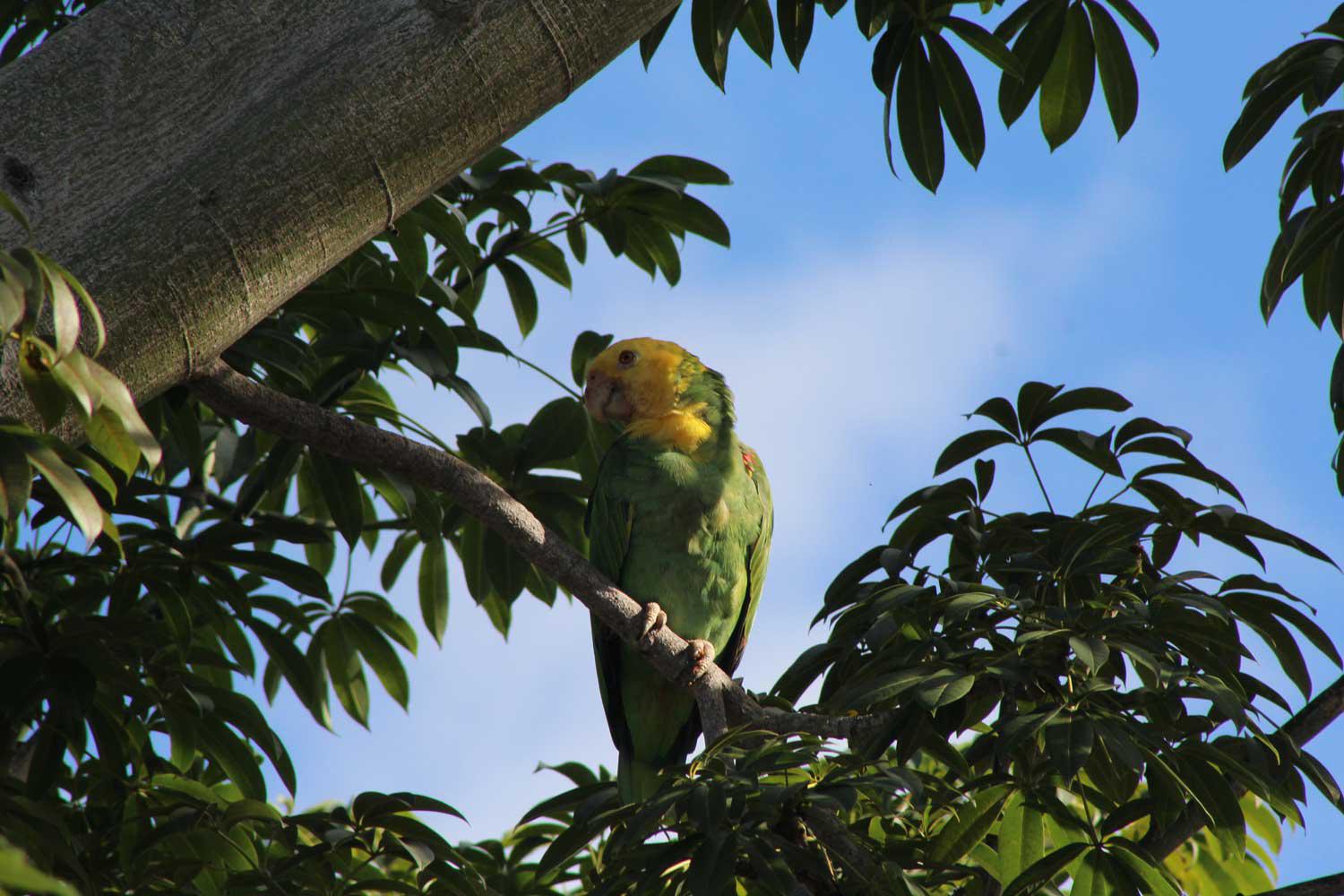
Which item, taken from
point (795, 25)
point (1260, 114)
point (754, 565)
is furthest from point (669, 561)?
point (1260, 114)

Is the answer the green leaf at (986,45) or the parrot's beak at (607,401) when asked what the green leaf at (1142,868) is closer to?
the green leaf at (986,45)

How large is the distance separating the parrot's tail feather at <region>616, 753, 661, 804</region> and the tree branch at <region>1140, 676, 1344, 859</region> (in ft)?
5.15

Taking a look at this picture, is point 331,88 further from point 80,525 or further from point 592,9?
point 80,525

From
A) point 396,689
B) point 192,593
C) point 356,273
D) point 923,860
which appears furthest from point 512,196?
point 923,860

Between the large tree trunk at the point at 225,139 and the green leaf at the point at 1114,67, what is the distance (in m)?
1.37

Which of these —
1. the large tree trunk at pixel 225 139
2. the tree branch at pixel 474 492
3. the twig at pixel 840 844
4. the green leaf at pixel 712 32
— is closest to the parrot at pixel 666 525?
the tree branch at pixel 474 492

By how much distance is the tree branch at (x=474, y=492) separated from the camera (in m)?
2.01

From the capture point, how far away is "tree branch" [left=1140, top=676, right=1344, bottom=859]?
2162 millimetres

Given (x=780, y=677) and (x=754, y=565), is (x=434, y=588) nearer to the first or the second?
(x=754, y=565)

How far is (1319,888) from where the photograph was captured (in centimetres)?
185

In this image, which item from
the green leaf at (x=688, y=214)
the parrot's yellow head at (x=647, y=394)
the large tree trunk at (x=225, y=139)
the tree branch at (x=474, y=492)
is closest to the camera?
the large tree trunk at (x=225, y=139)

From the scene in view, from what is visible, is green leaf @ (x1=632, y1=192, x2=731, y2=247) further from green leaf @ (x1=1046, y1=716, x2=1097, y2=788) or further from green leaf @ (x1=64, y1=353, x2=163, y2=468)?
green leaf @ (x1=64, y1=353, x2=163, y2=468)

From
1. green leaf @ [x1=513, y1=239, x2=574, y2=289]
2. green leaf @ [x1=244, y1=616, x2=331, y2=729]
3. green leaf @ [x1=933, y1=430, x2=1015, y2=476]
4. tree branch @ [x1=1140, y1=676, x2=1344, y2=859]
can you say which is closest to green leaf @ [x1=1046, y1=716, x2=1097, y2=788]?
tree branch @ [x1=1140, y1=676, x2=1344, y2=859]

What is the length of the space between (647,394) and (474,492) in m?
1.37
